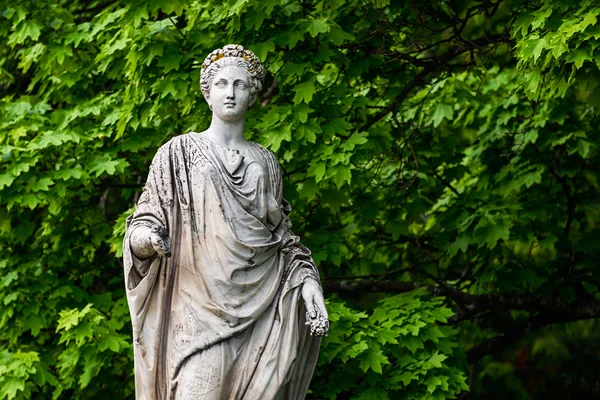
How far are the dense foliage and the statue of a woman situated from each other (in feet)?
9.67

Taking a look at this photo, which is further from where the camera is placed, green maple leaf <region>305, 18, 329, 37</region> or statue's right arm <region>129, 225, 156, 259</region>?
green maple leaf <region>305, 18, 329, 37</region>

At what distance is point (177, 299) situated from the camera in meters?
8.44

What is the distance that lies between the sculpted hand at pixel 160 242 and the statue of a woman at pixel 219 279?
1 cm

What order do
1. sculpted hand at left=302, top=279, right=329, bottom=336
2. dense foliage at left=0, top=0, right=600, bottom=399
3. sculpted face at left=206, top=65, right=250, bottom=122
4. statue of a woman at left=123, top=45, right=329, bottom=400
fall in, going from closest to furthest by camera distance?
1. sculpted hand at left=302, top=279, right=329, bottom=336
2. statue of a woman at left=123, top=45, right=329, bottom=400
3. sculpted face at left=206, top=65, right=250, bottom=122
4. dense foliage at left=0, top=0, right=600, bottom=399

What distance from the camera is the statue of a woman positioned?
8305 millimetres

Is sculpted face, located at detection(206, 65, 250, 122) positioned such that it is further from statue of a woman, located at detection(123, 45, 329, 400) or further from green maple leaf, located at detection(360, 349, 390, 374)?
→ green maple leaf, located at detection(360, 349, 390, 374)

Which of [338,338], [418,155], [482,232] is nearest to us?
[338,338]

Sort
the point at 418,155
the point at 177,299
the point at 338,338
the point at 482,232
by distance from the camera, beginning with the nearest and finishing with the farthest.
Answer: the point at 177,299 < the point at 338,338 < the point at 482,232 < the point at 418,155

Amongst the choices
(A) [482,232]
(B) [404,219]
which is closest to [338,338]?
(A) [482,232]

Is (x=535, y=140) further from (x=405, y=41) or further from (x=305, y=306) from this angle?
(x=305, y=306)

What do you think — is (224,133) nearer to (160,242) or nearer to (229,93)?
(229,93)

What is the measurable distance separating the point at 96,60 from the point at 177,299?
16.7ft

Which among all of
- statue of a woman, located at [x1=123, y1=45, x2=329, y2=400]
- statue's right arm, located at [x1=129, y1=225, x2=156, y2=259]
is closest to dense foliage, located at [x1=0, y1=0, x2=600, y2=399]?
statue of a woman, located at [x1=123, y1=45, x2=329, y2=400]

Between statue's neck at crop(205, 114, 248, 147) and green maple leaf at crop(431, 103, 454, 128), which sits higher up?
green maple leaf at crop(431, 103, 454, 128)
